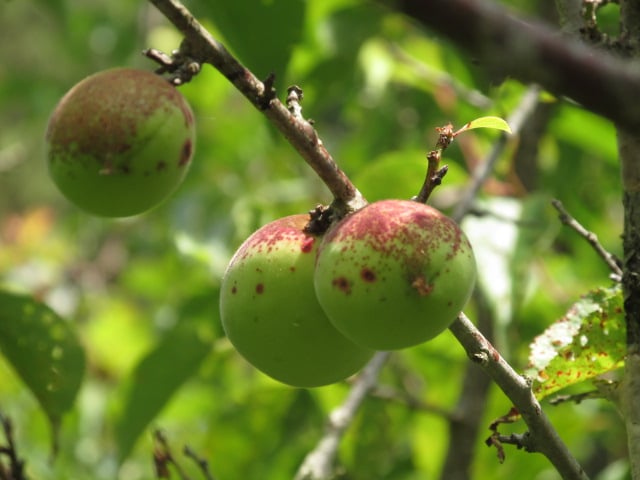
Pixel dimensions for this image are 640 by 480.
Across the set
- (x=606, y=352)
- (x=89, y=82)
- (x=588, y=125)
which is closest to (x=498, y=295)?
(x=606, y=352)

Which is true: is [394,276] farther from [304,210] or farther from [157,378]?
[304,210]

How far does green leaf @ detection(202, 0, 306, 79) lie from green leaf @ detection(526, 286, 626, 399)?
1.78 feet

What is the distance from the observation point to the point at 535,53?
39cm

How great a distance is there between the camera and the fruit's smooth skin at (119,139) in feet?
2.85

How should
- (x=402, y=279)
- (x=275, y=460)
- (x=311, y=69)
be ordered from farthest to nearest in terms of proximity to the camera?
(x=311, y=69), (x=275, y=460), (x=402, y=279)

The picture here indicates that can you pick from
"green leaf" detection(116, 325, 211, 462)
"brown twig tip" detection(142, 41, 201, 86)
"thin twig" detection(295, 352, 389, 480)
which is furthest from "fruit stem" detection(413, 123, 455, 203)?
"green leaf" detection(116, 325, 211, 462)

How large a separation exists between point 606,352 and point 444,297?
0.33 metres

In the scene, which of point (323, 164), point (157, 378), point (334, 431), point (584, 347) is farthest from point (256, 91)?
point (157, 378)

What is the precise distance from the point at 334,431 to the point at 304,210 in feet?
4.03

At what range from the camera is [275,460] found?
6.47ft

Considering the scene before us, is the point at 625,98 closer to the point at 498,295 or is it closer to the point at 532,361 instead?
the point at 532,361

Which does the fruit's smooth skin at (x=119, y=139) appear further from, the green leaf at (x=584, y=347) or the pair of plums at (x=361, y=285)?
the green leaf at (x=584, y=347)

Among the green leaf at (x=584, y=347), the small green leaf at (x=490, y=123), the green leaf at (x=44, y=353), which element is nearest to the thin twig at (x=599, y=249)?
the green leaf at (x=584, y=347)

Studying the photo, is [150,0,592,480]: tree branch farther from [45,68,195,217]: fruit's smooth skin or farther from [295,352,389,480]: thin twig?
[295,352,389,480]: thin twig
